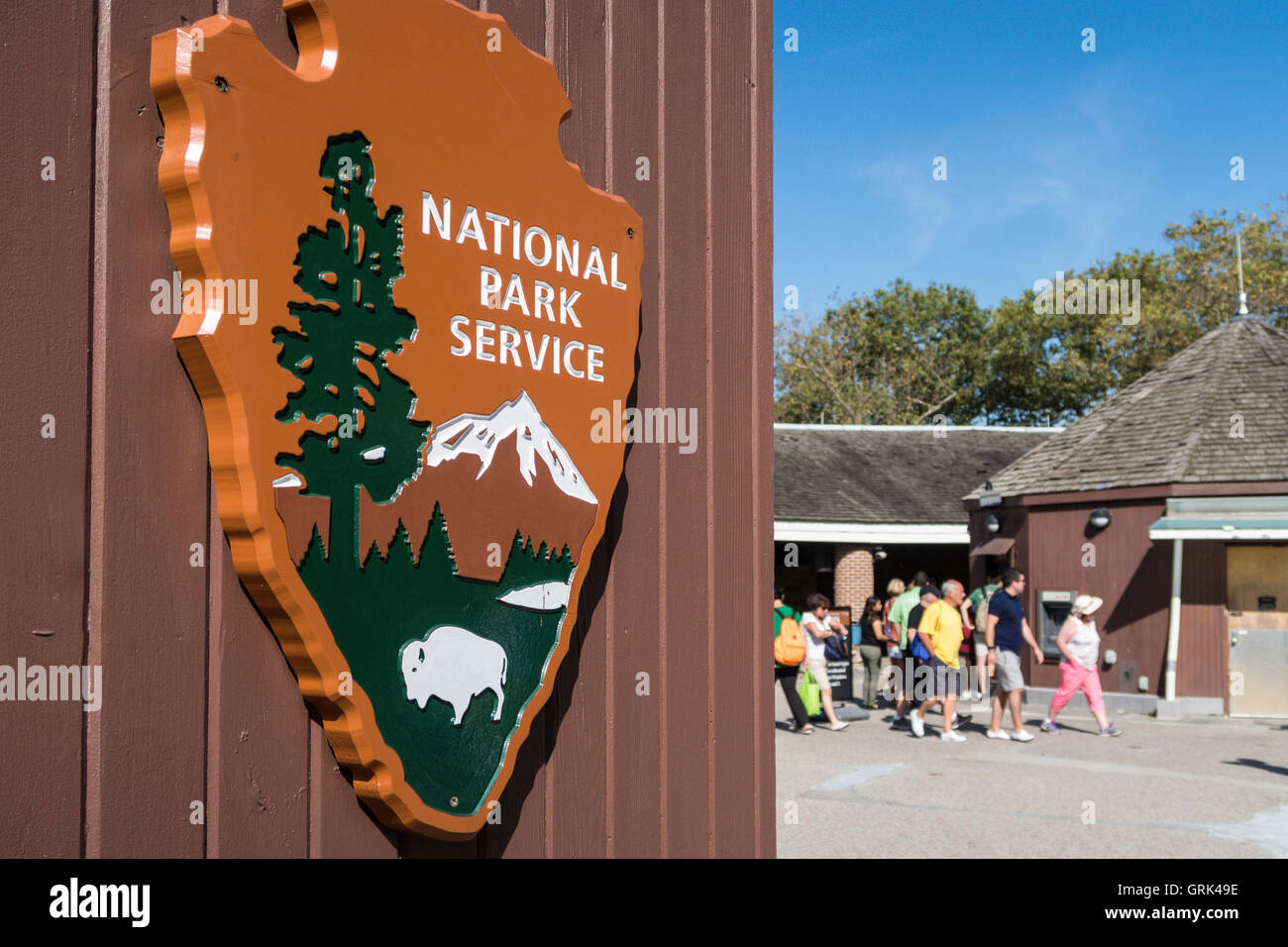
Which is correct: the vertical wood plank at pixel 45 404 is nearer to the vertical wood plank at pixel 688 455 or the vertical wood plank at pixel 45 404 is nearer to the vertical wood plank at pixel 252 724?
the vertical wood plank at pixel 252 724

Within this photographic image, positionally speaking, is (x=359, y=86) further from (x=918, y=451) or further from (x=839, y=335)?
(x=839, y=335)

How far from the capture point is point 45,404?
5.98ft

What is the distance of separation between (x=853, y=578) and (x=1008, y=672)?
13631mm

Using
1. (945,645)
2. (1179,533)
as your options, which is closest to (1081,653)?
(945,645)

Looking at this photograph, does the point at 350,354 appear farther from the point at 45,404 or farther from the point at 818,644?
the point at 818,644

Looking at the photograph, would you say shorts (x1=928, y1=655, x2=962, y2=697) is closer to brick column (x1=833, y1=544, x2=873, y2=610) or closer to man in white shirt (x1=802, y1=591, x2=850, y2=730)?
man in white shirt (x1=802, y1=591, x2=850, y2=730)

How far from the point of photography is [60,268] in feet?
6.08

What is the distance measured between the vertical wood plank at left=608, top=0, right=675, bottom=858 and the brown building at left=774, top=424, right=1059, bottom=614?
66.6ft

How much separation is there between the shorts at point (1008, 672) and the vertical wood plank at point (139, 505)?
10990mm

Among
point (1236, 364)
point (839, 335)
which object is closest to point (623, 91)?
point (1236, 364)

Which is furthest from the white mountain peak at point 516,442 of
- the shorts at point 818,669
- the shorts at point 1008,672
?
the shorts at point 818,669

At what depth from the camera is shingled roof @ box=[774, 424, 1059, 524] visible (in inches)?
1007

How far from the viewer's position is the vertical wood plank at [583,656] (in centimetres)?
295

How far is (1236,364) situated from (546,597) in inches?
707
